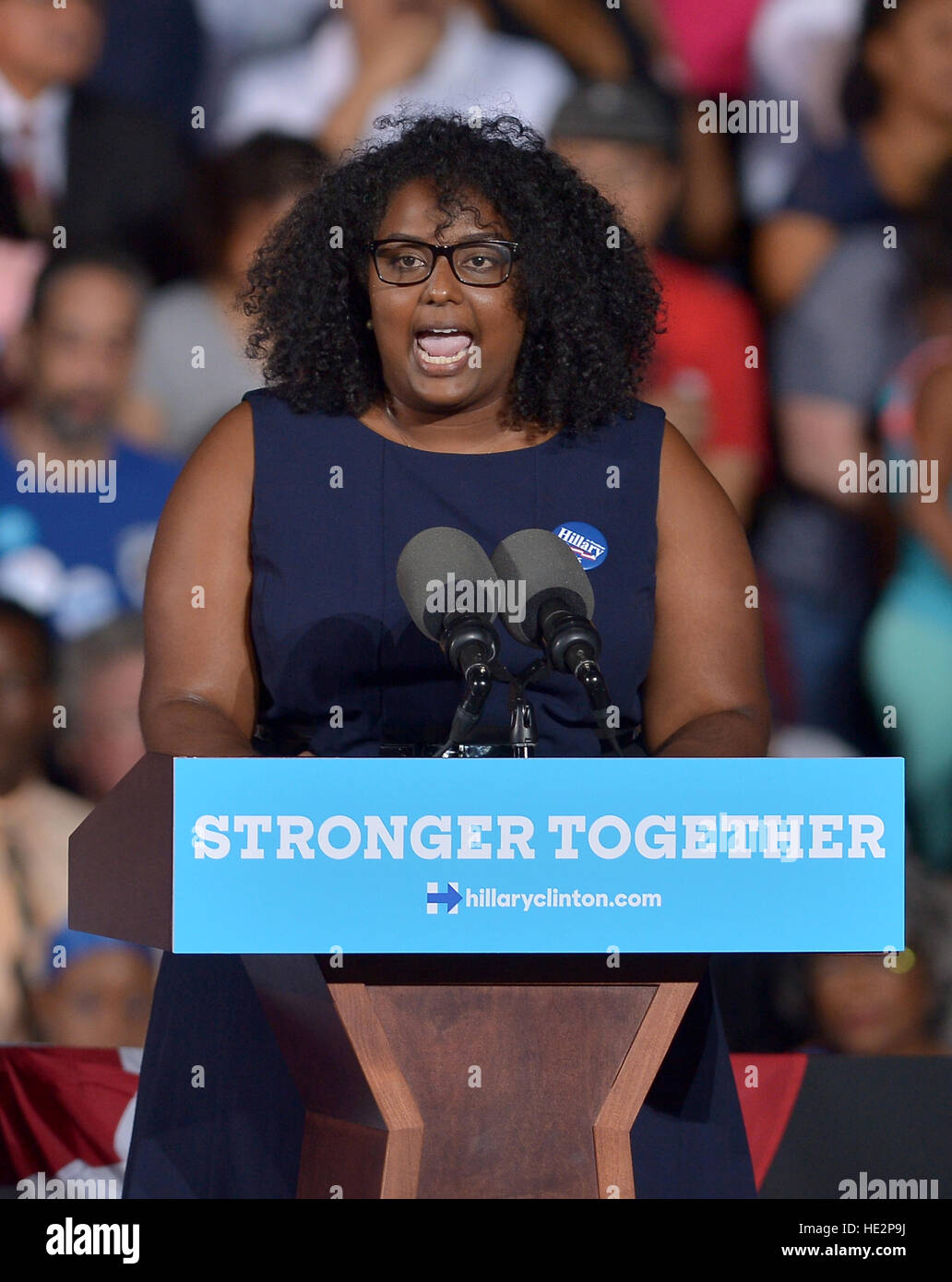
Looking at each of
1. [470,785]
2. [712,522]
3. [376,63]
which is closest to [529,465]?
[712,522]

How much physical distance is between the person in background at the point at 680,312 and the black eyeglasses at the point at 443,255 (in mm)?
1512

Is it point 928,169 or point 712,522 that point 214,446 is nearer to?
point 712,522

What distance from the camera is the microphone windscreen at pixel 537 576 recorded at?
1.56 meters

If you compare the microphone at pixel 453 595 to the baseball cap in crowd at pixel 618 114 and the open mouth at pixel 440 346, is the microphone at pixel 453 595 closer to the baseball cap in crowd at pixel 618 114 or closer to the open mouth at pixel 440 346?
the open mouth at pixel 440 346

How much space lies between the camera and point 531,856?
55.2 inches

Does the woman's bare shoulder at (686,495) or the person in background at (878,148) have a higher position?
the person in background at (878,148)

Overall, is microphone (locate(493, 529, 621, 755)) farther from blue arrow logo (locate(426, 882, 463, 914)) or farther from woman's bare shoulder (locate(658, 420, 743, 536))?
woman's bare shoulder (locate(658, 420, 743, 536))

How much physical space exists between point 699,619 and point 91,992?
1.91 meters

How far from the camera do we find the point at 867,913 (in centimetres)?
142

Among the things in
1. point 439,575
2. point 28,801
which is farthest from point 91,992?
point 439,575

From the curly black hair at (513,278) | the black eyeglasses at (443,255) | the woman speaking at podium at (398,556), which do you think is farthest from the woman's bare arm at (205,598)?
the black eyeglasses at (443,255)

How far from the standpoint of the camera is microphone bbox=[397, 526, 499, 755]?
4.91 ft

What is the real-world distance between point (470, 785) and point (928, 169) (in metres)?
2.61

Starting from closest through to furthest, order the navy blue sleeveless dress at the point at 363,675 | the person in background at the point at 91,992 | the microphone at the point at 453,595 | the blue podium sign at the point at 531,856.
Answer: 1. the blue podium sign at the point at 531,856
2. the microphone at the point at 453,595
3. the navy blue sleeveless dress at the point at 363,675
4. the person in background at the point at 91,992
